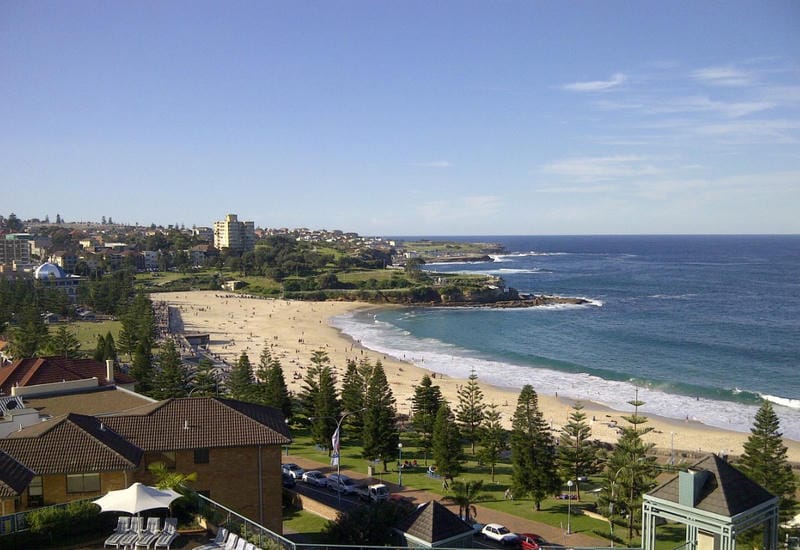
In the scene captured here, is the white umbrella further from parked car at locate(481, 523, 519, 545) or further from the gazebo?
parked car at locate(481, 523, 519, 545)

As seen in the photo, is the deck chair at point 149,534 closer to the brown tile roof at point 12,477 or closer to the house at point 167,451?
the brown tile roof at point 12,477

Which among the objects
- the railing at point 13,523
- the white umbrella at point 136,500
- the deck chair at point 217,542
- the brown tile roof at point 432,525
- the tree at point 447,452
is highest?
the white umbrella at point 136,500

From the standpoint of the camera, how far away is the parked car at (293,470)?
2461 centimetres

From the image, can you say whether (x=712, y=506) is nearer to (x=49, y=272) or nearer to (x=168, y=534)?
(x=168, y=534)

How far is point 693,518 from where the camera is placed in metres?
9.87

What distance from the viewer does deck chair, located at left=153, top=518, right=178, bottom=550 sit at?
36.8ft

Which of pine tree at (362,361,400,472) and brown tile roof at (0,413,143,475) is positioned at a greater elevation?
brown tile roof at (0,413,143,475)

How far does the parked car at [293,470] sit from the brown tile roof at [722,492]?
54.8 feet

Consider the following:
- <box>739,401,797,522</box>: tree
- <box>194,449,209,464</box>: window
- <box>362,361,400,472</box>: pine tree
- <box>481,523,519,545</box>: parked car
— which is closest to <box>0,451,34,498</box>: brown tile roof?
<box>194,449,209,464</box>: window

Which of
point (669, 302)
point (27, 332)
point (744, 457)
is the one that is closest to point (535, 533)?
point (744, 457)

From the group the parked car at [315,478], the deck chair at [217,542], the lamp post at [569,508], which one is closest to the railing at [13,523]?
the deck chair at [217,542]

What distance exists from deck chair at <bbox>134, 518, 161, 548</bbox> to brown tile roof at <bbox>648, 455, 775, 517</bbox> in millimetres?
8161

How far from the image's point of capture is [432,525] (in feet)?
40.7

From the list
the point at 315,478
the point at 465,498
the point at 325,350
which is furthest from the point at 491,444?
the point at 325,350
